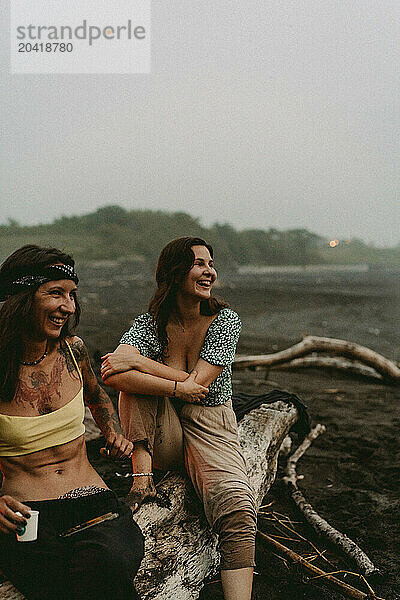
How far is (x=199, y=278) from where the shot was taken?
2.34m

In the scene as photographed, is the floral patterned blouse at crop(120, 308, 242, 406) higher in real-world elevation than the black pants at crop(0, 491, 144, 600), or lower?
higher

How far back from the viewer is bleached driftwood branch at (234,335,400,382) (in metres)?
5.26

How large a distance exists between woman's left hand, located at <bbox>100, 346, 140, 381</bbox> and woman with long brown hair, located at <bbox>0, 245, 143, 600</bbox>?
0.29 metres

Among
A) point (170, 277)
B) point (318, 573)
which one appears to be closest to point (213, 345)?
point (170, 277)

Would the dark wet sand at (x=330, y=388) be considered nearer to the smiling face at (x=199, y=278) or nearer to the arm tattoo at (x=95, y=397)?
the arm tattoo at (x=95, y=397)

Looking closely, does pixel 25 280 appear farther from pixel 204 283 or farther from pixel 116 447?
pixel 204 283

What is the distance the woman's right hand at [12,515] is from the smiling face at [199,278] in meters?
1.09

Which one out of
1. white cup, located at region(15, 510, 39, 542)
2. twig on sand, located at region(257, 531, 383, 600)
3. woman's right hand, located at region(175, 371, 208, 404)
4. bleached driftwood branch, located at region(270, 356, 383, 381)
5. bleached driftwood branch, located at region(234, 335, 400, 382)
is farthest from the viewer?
bleached driftwood branch, located at region(270, 356, 383, 381)

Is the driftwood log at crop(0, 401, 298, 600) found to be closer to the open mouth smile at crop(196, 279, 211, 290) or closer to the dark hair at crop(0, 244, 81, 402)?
the dark hair at crop(0, 244, 81, 402)

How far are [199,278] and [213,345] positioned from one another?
262mm

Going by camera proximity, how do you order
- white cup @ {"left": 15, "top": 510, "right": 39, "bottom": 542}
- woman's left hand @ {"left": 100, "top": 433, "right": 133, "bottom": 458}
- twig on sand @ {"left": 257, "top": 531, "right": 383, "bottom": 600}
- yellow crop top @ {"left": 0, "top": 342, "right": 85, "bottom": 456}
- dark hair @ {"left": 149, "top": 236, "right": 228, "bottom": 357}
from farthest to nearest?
1. dark hair @ {"left": 149, "top": 236, "right": 228, "bottom": 357}
2. twig on sand @ {"left": 257, "top": 531, "right": 383, "bottom": 600}
3. woman's left hand @ {"left": 100, "top": 433, "right": 133, "bottom": 458}
4. yellow crop top @ {"left": 0, "top": 342, "right": 85, "bottom": 456}
5. white cup @ {"left": 15, "top": 510, "right": 39, "bottom": 542}

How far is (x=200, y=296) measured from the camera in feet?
7.75

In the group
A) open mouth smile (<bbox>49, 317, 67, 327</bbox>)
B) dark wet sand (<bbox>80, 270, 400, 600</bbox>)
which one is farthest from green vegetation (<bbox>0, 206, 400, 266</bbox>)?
open mouth smile (<bbox>49, 317, 67, 327</bbox>)

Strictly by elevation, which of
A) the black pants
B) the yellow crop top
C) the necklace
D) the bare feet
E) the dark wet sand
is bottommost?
the dark wet sand
